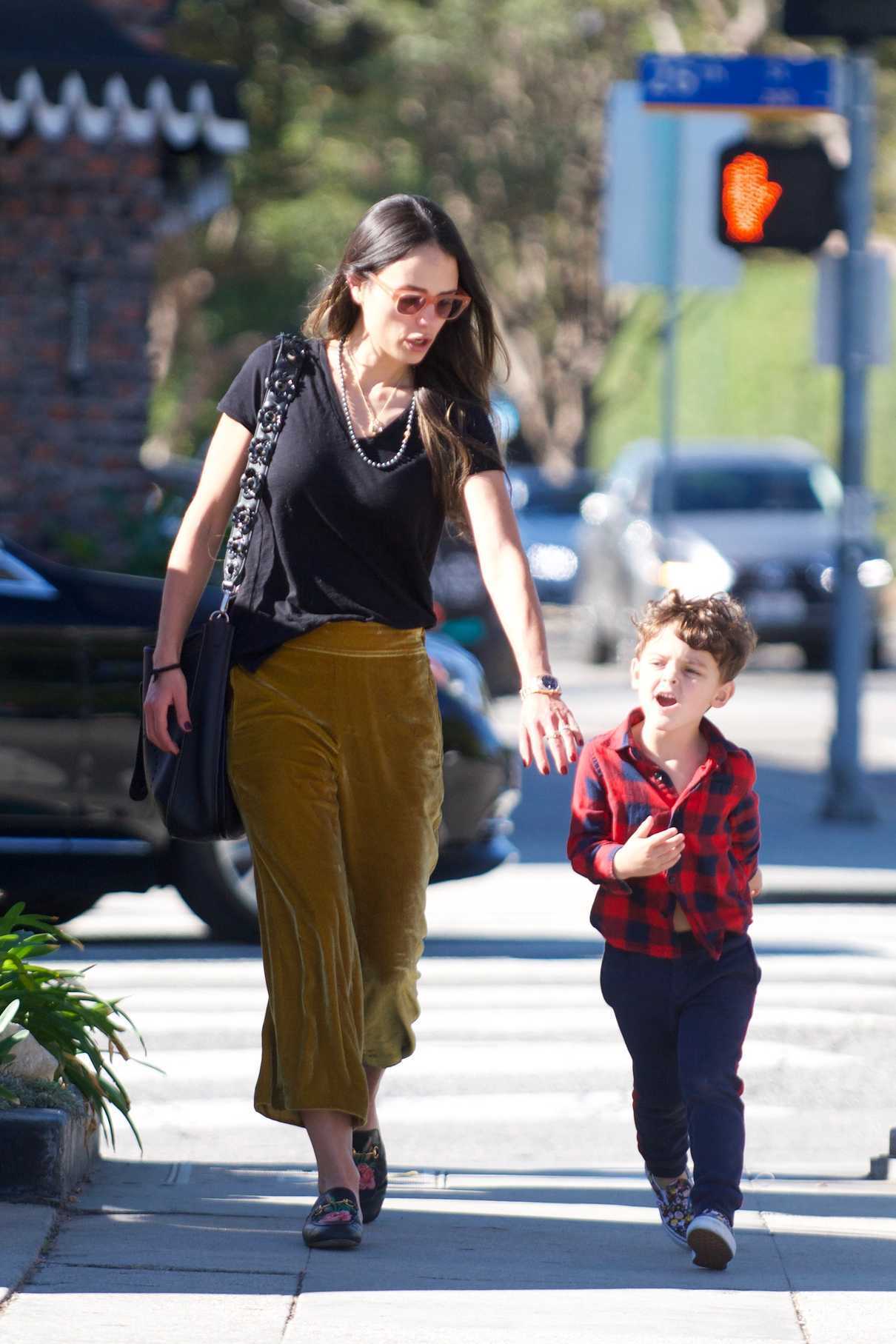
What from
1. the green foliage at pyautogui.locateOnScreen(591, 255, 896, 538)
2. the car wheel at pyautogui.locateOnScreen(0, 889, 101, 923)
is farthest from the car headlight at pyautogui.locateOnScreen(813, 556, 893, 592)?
the green foliage at pyautogui.locateOnScreen(591, 255, 896, 538)

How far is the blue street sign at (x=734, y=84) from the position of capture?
12227 millimetres

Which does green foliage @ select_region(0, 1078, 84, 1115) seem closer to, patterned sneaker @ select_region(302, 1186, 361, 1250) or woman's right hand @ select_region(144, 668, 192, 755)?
patterned sneaker @ select_region(302, 1186, 361, 1250)

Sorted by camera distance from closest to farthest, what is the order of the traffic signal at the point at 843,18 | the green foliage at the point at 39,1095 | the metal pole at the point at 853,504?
the green foliage at the point at 39,1095
the traffic signal at the point at 843,18
the metal pole at the point at 853,504

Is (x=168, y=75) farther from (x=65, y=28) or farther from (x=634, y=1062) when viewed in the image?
(x=634, y=1062)

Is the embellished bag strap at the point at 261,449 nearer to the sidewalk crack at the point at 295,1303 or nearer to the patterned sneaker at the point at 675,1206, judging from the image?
the sidewalk crack at the point at 295,1303

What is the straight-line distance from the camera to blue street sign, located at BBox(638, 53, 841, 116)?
12227 mm

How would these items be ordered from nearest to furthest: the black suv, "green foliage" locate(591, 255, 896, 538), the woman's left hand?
the woman's left hand
the black suv
"green foliage" locate(591, 255, 896, 538)

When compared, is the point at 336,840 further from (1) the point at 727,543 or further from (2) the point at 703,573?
(1) the point at 727,543

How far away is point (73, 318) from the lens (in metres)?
12.8

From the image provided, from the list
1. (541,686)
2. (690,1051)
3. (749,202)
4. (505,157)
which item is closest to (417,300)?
(541,686)

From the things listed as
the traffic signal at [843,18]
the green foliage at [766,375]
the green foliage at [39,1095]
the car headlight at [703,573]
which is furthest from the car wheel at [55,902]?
the green foliage at [766,375]

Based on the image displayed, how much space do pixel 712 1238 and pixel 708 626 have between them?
3.43 feet

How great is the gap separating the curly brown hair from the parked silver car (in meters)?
15.6

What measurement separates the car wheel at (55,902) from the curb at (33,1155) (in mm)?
3445
